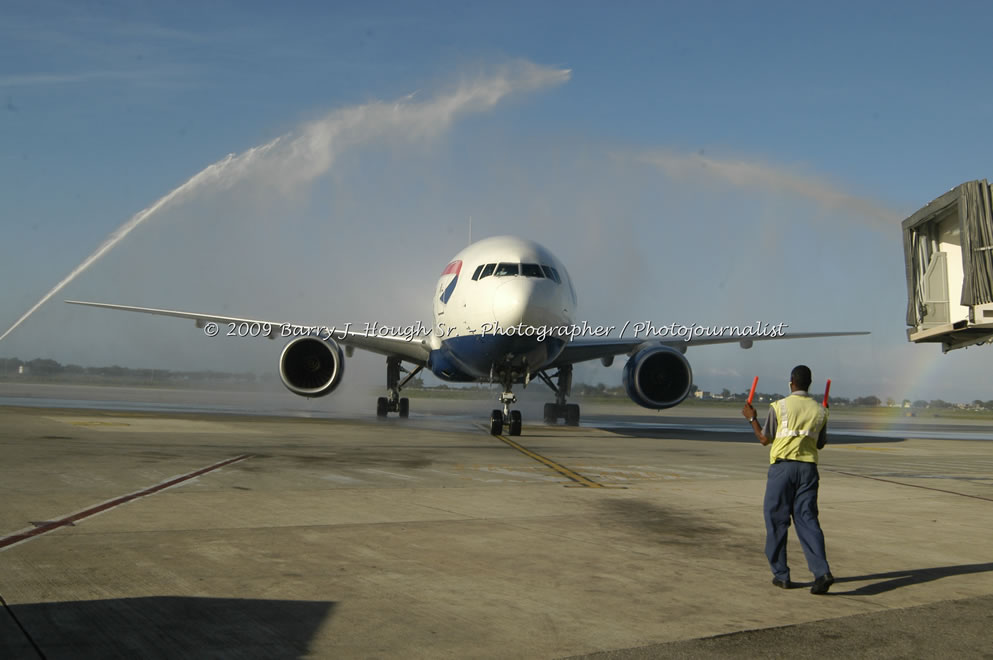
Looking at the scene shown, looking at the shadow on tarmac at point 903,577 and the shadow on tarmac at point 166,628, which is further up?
the shadow on tarmac at point 903,577

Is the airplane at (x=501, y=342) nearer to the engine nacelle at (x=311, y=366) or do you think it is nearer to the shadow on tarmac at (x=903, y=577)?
the engine nacelle at (x=311, y=366)

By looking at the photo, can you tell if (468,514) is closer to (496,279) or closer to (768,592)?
(768,592)

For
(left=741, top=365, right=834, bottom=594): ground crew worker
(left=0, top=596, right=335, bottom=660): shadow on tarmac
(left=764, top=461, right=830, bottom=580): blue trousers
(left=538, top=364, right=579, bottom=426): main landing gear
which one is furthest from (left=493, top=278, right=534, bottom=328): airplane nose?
(left=0, top=596, right=335, bottom=660): shadow on tarmac

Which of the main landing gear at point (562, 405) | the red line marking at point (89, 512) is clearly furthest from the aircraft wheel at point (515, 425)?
the red line marking at point (89, 512)

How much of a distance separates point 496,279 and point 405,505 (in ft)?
40.5

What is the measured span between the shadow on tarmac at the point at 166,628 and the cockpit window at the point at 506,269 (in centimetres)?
1615

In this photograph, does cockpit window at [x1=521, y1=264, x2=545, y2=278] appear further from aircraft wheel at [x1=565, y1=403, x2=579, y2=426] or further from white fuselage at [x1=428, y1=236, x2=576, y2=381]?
aircraft wheel at [x1=565, y1=403, x2=579, y2=426]

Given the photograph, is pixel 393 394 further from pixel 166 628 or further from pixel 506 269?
pixel 166 628

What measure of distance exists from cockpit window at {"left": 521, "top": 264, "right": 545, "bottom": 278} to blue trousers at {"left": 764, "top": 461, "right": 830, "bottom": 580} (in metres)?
14.8

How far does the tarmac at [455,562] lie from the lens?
14.7 ft

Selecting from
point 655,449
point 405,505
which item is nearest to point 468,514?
point 405,505

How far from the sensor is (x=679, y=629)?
4.77m

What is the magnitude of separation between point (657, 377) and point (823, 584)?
745 inches

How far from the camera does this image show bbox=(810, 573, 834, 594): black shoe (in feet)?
18.6
